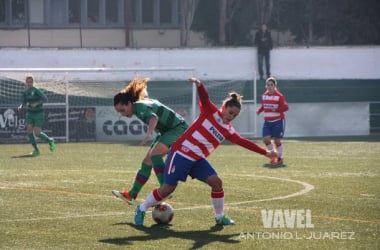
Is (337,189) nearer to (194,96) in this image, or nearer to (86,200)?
(86,200)

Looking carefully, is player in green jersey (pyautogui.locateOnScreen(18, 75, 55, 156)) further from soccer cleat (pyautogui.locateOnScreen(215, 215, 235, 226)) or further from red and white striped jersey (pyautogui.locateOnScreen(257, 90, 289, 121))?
soccer cleat (pyautogui.locateOnScreen(215, 215, 235, 226))

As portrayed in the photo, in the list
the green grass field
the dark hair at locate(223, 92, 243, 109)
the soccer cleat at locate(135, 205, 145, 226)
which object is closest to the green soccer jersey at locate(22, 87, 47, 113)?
the green grass field

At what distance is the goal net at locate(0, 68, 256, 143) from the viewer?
3125 cm

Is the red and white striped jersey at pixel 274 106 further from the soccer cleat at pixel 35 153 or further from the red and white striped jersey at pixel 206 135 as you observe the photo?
the red and white striped jersey at pixel 206 135

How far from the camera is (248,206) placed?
13977 mm

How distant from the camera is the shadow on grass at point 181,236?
1092 centimetres

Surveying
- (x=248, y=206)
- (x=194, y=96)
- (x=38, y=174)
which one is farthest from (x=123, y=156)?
(x=248, y=206)

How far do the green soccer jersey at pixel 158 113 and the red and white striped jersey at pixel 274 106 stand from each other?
32.7 ft

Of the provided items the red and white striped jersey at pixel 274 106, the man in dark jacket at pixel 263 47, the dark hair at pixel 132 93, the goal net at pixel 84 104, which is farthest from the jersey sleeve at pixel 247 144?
the man in dark jacket at pixel 263 47

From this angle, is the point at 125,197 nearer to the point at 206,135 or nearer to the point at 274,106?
the point at 206,135

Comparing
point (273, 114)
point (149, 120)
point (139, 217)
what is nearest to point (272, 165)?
point (273, 114)

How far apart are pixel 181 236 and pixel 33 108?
14.9m

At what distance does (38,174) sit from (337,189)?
243 inches

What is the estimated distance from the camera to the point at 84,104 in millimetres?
32500
